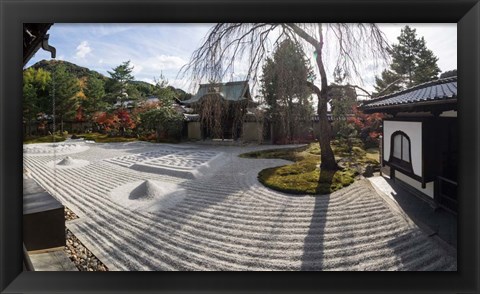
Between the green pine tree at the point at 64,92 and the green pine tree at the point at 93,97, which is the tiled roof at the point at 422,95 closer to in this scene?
the green pine tree at the point at 93,97

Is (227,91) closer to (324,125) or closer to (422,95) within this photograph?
(324,125)

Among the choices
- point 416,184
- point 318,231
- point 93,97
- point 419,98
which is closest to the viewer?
point 419,98

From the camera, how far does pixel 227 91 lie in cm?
Result: 149

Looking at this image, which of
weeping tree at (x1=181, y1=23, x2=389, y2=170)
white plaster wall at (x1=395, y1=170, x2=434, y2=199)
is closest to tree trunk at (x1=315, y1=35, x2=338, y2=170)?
weeping tree at (x1=181, y1=23, x2=389, y2=170)

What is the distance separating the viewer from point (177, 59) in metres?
1.47

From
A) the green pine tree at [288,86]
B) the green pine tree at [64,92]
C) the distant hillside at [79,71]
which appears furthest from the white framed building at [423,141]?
the green pine tree at [64,92]

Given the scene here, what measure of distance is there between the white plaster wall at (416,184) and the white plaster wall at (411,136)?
0.07 m

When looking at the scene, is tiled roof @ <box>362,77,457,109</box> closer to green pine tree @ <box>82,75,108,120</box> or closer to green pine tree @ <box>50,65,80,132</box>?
green pine tree @ <box>82,75,108,120</box>

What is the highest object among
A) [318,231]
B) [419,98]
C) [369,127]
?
[419,98]

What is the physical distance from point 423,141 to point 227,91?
146 cm

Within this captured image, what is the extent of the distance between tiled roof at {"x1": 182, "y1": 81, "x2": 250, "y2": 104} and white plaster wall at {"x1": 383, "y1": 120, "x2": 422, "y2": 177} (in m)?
1.08

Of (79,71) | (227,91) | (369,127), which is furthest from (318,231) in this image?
(79,71)
